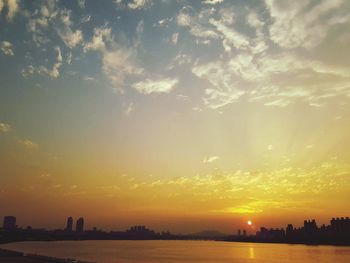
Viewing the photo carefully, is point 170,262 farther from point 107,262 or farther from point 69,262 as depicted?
point 69,262

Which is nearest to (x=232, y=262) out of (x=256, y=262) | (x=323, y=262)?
(x=256, y=262)

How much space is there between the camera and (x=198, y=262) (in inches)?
4429

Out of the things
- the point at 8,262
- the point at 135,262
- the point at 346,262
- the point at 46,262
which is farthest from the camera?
the point at 346,262

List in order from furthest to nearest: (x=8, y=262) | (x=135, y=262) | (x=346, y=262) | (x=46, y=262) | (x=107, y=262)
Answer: (x=346, y=262) → (x=135, y=262) → (x=107, y=262) → (x=46, y=262) → (x=8, y=262)

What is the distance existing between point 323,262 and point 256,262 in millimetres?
21466

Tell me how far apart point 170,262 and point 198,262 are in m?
10.2

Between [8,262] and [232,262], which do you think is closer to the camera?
[8,262]

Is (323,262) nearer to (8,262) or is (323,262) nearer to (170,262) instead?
(170,262)

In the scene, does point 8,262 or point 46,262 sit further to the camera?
point 46,262

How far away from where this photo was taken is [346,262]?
11088 cm

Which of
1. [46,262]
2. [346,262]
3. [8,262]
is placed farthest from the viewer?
[346,262]

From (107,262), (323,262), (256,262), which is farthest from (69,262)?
(323,262)

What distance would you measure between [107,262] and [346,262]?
7540 centimetres

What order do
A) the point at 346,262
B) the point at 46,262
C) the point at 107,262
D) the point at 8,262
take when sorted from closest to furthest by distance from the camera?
the point at 8,262
the point at 46,262
the point at 107,262
the point at 346,262
